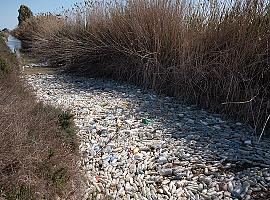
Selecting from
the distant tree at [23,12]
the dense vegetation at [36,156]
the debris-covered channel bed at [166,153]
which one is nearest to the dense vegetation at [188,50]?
the debris-covered channel bed at [166,153]

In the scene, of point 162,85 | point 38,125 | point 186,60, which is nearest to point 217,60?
point 186,60

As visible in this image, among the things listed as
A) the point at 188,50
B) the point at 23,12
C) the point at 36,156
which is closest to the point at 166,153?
the point at 36,156

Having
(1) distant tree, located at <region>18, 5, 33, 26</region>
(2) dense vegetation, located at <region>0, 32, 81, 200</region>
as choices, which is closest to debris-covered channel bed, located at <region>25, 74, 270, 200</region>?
(2) dense vegetation, located at <region>0, 32, 81, 200</region>

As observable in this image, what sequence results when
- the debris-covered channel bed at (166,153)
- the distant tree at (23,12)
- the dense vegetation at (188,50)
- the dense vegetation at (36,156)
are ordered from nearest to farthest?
the dense vegetation at (36,156) → the debris-covered channel bed at (166,153) → the dense vegetation at (188,50) → the distant tree at (23,12)

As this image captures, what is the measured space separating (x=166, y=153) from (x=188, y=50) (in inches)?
95.3

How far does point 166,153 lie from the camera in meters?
3.58

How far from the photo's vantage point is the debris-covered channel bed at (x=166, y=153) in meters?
2.97

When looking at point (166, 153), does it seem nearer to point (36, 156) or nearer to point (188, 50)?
point (36, 156)

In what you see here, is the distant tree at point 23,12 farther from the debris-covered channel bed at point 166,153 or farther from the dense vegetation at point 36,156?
the dense vegetation at point 36,156

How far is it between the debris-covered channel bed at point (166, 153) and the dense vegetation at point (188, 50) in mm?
365

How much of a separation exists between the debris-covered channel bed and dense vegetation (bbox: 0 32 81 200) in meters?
0.28

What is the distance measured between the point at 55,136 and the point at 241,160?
5.65 feet

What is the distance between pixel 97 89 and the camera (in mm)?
6699

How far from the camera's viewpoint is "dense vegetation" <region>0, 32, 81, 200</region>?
228 cm
